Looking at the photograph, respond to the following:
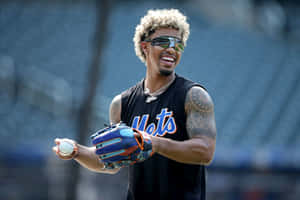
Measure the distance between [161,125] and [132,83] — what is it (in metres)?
13.7

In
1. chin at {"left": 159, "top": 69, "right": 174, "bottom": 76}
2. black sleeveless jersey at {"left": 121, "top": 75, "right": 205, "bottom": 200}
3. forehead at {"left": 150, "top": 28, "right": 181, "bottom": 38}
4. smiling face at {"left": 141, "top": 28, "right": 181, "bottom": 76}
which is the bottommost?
black sleeveless jersey at {"left": 121, "top": 75, "right": 205, "bottom": 200}

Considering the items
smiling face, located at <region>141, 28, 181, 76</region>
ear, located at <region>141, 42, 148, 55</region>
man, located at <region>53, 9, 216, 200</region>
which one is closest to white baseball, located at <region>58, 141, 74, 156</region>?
man, located at <region>53, 9, 216, 200</region>

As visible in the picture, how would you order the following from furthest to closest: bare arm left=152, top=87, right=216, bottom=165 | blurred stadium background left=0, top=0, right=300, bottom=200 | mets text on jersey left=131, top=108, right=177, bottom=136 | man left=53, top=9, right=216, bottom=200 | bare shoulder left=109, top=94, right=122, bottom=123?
1. blurred stadium background left=0, top=0, right=300, bottom=200
2. bare shoulder left=109, top=94, right=122, bottom=123
3. mets text on jersey left=131, top=108, right=177, bottom=136
4. man left=53, top=9, right=216, bottom=200
5. bare arm left=152, top=87, right=216, bottom=165

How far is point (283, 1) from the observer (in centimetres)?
2052

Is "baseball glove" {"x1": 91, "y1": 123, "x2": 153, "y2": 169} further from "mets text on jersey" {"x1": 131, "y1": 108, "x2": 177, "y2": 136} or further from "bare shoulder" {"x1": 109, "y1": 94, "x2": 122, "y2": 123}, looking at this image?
"bare shoulder" {"x1": 109, "y1": 94, "x2": 122, "y2": 123}

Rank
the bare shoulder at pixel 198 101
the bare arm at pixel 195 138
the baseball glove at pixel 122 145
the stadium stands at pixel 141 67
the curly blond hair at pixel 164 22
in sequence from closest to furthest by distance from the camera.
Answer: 1. the baseball glove at pixel 122 145
2. the bare arm at pixel 195 138
3. the bare shoulder at pixel 198 101
4. the curly blond hair at pixel 164 22
5. the stadium stands at pixel 141 67

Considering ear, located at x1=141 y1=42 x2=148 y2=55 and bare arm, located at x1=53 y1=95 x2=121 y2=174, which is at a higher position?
ear, located at x1=141 y1=42 x2=148 y2=55

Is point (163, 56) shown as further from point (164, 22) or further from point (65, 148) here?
point (65, 148)

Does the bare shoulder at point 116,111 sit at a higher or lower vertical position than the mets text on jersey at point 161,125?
higher

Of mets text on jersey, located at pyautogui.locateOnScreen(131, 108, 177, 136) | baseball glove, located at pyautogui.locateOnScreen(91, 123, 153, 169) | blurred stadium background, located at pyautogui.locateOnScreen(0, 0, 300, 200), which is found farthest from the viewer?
blurred stadium background, located at pyautogui.locateOnScreen(0, 0, 300, 200)

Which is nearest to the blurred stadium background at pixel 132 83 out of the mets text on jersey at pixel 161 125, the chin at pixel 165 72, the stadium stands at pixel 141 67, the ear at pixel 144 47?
the stadium stands at pixel 141 67

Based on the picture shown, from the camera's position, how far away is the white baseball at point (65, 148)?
3334 millimetres

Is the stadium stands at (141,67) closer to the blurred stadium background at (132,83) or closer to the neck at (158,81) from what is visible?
the blurred stadium background at (132,83)

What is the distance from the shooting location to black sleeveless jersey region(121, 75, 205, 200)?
3.27 meters
